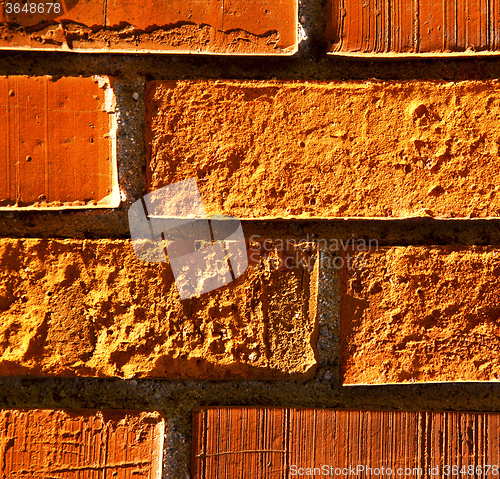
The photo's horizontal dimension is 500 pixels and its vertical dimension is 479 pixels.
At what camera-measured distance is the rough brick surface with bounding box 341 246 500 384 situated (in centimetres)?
77

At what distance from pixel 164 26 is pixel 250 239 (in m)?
0.44

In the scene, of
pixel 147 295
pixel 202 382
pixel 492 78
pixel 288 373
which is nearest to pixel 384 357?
pixel 288 373

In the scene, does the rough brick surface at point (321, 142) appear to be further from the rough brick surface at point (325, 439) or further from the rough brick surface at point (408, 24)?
the rough brick surface at point (325, 439)

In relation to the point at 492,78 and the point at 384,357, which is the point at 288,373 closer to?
the point at 384,357

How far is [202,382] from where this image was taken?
79 cm

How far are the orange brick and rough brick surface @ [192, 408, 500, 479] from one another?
51 centimetres

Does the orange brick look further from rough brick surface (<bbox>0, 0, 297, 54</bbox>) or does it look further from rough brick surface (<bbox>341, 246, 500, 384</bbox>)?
rough brick surface (<bbox>341, 246, 500, 384</bbox>)

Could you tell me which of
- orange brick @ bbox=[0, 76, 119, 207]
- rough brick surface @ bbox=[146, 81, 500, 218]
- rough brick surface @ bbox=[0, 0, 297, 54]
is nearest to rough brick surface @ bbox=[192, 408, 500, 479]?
rough brick surface @ bbox=[146, 81, 500, 218]

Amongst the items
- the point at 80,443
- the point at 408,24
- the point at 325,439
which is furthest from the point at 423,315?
the point at 80,443

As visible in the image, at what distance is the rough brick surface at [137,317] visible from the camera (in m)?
0.77

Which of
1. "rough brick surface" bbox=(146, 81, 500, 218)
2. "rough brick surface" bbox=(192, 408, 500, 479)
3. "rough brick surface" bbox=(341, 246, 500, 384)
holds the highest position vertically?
"rough brick surface" bbox=(146, 81, 500, 218)

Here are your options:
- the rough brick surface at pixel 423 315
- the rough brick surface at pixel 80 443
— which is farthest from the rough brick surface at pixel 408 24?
the rough brick surface at pixel 80 443

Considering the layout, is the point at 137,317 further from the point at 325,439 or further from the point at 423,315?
the point at 423,315

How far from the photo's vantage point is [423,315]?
77 cm
